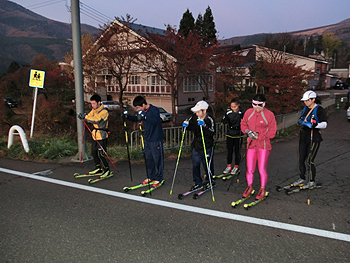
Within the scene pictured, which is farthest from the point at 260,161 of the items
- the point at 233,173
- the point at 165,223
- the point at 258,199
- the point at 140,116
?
the point at 140,116

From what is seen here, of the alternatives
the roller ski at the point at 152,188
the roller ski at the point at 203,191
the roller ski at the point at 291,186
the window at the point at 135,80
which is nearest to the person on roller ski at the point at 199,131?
the roller ski at the point at 203,191

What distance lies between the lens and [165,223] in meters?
4.17

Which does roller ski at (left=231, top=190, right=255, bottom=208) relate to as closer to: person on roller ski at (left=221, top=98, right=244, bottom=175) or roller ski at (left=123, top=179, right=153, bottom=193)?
person on roller ski at (left=221, top=98, right=244, bottom=175)

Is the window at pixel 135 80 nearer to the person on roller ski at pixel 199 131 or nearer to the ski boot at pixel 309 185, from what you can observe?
the person on roller ski at pixel 199 131

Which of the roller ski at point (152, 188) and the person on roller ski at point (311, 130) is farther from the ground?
the person on roller ski at point (311, 130)

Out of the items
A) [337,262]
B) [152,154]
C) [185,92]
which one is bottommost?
[337,262]

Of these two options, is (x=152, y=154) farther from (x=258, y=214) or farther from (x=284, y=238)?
(x=284, y=238)

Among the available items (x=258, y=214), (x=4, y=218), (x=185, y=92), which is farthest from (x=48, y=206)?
(x=185, y=92)

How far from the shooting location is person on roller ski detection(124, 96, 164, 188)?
5523mm

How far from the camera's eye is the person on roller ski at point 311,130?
16.9 feet

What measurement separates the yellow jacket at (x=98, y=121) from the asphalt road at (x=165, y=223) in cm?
114

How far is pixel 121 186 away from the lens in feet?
19.4

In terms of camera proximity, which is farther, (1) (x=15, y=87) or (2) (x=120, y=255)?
(1) (x=15, y=87)

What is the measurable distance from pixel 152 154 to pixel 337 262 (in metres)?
3.72
